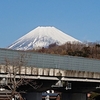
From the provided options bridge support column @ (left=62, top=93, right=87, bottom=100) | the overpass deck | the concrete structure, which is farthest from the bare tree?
bridge support column @ (left=62, top=93, right=87, bottom=100)

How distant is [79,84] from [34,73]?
1136 centimetres

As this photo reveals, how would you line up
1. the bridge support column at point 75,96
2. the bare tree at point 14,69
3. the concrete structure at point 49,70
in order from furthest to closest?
the bridge support column at point 75,96
the concrete structure at point 49,70
the bare tree at point 14,69

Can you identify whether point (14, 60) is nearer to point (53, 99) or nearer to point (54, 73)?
point (54, 73)

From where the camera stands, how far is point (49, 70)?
31.5 metres

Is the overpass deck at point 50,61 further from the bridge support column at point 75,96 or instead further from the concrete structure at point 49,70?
the bridge support column at point 75,96

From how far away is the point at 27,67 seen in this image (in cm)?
2939

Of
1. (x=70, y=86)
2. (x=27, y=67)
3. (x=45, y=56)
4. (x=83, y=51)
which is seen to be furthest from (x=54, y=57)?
(x=83, y=51)

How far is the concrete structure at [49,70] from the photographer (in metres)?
28.4

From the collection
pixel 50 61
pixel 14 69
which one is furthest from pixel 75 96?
pixel 14 69

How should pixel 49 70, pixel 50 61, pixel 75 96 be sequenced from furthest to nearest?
pixel 75 96 < pixel 50 61 < pixel 49 70

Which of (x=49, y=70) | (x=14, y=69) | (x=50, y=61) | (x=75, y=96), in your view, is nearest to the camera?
(x=14, y=69)

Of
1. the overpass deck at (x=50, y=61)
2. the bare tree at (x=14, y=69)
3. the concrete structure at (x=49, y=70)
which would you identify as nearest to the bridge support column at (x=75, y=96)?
the concrete structure at (x=49, y=70)

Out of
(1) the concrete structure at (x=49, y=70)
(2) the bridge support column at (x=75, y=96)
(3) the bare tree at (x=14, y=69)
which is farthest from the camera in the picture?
(2) the bridge support column at (x=75, y=96)

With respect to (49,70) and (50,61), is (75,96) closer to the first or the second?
(50,61)
